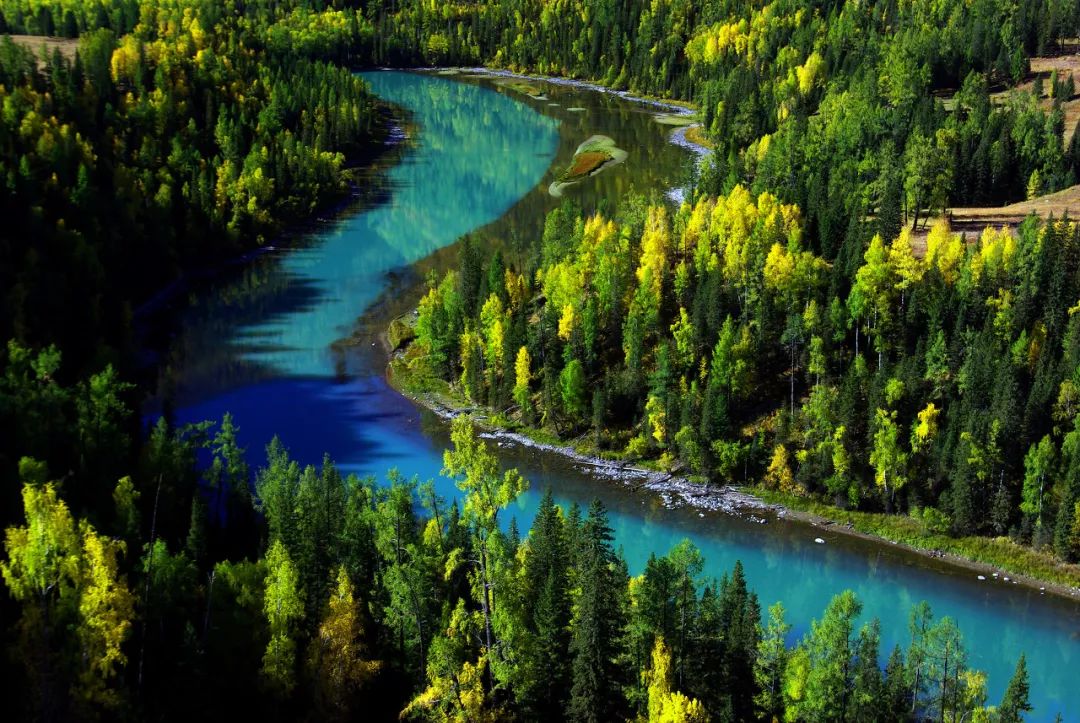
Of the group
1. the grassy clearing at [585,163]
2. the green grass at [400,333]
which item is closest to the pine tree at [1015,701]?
the green grass at [400,333]

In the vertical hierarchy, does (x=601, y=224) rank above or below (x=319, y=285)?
above

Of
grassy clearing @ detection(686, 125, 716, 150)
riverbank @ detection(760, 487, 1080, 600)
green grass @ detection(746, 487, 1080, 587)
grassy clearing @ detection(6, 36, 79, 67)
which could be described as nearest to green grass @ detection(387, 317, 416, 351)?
riverbank @ detection(760, 487, 1080, 600)

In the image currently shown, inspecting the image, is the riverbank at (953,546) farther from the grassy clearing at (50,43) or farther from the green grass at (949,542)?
the grassy clearing at (50,43)

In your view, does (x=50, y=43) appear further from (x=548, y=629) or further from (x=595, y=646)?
(x=595, y=646)

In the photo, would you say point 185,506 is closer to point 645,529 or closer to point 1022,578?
point 645,529

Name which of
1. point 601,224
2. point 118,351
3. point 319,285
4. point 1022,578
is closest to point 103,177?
point 319,285
